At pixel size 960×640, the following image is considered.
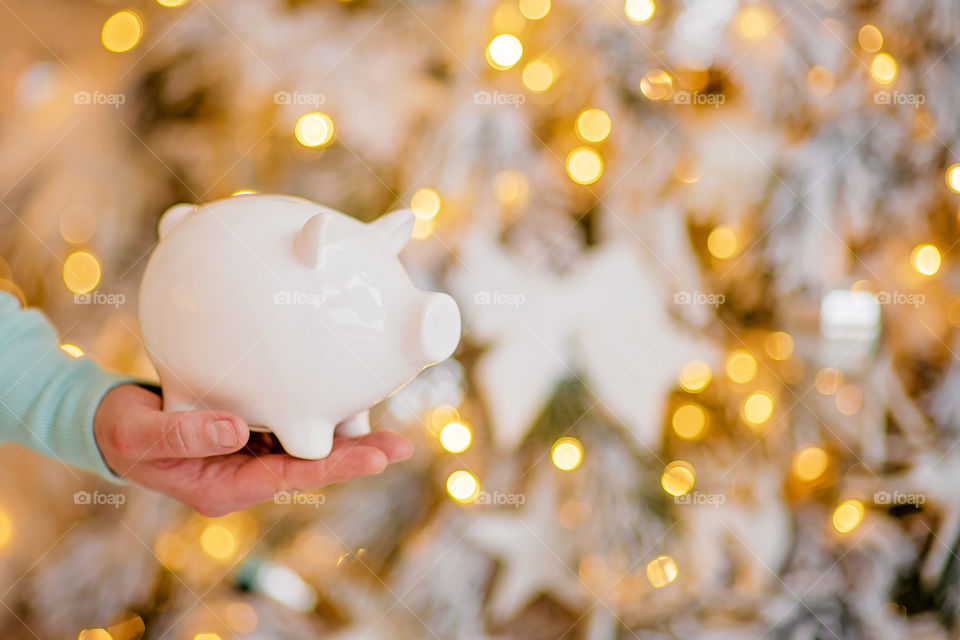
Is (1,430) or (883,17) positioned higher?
(883,17)

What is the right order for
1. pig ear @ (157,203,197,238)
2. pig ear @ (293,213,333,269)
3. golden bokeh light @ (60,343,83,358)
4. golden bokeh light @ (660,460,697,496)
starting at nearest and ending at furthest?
pig ear @ (293,213,333,269)
pig ear @ (157,203,197,238)
golden bokeh light @ (60,343,83,358)
golden bokeh light @ (660,460,697,496)

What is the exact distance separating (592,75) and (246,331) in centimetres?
69

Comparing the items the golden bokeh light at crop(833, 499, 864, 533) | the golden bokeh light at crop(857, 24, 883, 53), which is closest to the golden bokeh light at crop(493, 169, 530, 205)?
the golden bokeh light at crop(857, 24, 883, 53)

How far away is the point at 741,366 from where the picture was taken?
1104 mm

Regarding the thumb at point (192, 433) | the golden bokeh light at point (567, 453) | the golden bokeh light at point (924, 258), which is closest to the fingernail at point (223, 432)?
the thumb at point (192, 433)

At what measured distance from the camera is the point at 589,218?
1082 millimetres

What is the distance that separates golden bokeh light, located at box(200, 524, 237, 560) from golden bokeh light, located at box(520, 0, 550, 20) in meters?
0.86

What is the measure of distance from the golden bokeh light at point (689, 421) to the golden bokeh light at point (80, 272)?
0.86 m

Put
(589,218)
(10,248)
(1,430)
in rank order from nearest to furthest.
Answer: (1,430), (10,248), (589,218)

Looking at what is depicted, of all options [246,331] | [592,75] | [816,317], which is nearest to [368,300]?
[246,331]

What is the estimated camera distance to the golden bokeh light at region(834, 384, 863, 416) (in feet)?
3.69

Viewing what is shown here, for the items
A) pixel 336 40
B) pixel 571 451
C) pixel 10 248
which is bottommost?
pixel 571 451

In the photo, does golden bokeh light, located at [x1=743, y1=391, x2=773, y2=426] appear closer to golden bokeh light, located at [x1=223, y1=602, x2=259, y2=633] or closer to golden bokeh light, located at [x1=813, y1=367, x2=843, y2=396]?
golden bokeh light, located at [x1=813, y1=367, x2=843, y2=396]

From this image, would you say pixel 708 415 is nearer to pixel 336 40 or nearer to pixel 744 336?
pixel 744 336
